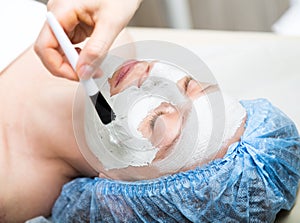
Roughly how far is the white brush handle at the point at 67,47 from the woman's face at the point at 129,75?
0.10m

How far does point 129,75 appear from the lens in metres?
1.03

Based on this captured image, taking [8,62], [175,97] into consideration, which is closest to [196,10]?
[8,62]

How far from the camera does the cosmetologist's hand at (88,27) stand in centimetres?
87

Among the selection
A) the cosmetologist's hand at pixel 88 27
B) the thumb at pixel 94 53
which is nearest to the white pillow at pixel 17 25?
the cosmetologist's hand at pixel 88 27

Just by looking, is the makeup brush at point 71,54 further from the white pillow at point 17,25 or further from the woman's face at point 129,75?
the white pillow at point 17,25

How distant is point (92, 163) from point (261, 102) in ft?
1.15

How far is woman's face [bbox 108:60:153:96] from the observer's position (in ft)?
3.29

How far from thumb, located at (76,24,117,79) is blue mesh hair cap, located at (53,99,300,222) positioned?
25 cm

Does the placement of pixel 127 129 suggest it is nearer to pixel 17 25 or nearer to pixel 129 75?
pixel 129 75

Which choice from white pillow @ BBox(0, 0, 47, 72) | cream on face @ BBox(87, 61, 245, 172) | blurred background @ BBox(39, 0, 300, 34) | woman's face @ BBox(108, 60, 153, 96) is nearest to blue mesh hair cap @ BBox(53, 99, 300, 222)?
cream on face @ BBox(87, 61, 245, 172)

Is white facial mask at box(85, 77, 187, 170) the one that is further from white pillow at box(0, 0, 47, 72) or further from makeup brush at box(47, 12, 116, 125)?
white pillow at box(0, 0, 47, 72)

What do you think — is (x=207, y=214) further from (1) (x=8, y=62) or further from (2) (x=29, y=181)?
(1) (x=8, y=62)

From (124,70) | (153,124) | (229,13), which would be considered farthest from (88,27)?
(229,13)

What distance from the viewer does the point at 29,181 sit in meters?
1.17
